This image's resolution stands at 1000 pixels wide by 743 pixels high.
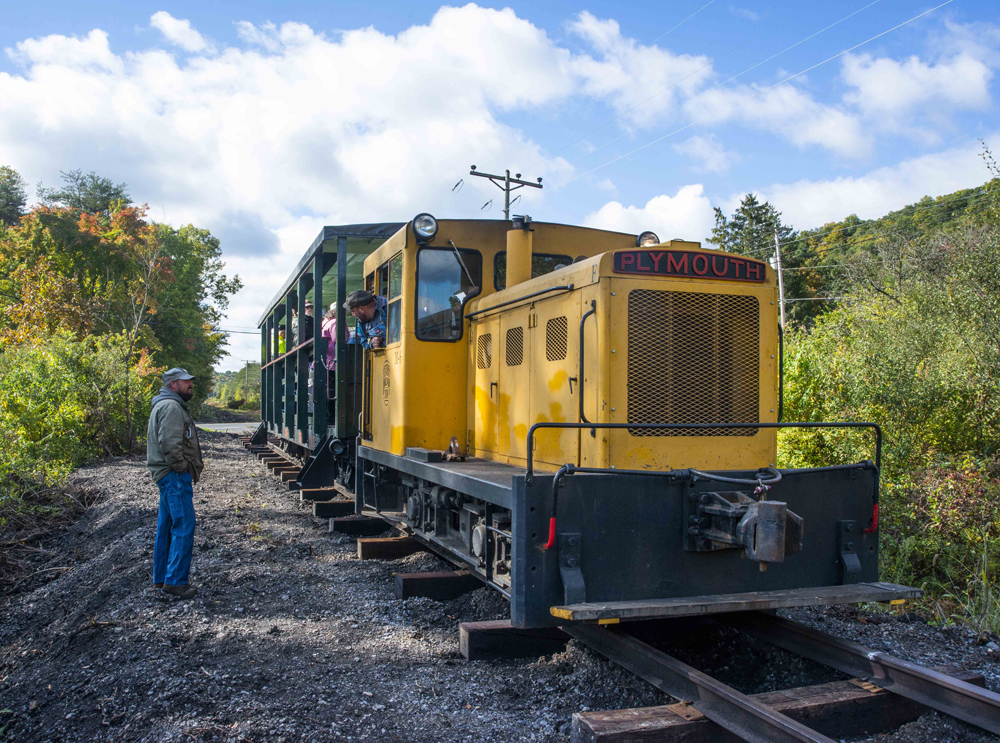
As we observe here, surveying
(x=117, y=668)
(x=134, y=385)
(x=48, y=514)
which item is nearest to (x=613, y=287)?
(x=117, y=668)

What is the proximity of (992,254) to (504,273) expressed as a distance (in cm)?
831

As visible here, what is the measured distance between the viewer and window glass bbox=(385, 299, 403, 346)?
5.76 metres

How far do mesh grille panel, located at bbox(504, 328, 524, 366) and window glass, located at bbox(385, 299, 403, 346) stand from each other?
1.18 metres

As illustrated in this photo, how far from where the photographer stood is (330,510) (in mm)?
7852

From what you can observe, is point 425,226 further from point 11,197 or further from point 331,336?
point 11,197

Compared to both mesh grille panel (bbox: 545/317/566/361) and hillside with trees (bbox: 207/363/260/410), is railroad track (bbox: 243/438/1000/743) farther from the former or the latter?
hillside with trees (bbox: 207/363/260/410)

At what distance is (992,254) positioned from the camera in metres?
9.97

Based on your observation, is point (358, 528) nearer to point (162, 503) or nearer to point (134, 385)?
point (162, 503)

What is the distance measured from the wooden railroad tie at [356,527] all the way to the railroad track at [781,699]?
3.89 meters

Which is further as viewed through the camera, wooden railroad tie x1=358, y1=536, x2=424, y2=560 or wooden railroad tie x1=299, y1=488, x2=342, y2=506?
wooden railroad tie x1=299, y1=488, x2=342, y2=506

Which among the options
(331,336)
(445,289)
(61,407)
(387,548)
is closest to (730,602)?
(445,289)

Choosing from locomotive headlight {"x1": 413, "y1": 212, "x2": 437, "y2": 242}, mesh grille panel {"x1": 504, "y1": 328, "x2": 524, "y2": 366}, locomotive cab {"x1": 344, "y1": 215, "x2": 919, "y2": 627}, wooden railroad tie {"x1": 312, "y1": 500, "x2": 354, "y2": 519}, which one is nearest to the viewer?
locomotive cab {"x1": 344, "y1": 215, "x2": 919, "y2": 627}

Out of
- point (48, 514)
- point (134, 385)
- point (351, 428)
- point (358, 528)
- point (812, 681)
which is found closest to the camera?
point (812, 681)

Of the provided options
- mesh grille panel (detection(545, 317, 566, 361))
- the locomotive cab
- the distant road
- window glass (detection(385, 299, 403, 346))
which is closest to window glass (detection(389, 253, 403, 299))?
window glass (detection(385, 299, 403, 346))
